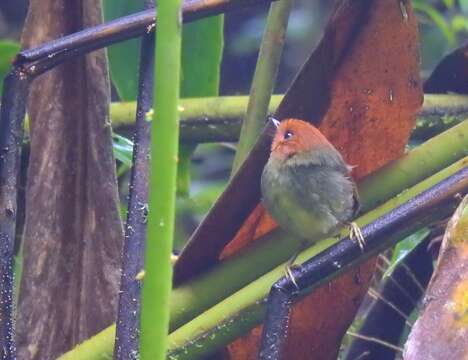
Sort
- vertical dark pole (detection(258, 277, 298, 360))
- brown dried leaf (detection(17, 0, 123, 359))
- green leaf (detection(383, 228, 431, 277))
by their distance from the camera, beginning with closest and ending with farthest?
vertical dark pole (detection(258, 277, 298, 360)) < brown dried leaf (detection(17, 0, 123, 359)) < green leaf (detection(383, 228, 431, 277))

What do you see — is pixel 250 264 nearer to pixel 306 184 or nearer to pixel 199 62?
pixel 306 184

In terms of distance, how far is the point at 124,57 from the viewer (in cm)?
154

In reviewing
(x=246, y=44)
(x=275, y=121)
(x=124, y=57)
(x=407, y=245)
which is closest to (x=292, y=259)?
(x=275, y=121)

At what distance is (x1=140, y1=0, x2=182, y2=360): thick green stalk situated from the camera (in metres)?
0.59

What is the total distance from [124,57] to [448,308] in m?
0.91

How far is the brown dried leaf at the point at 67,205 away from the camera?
106 cm

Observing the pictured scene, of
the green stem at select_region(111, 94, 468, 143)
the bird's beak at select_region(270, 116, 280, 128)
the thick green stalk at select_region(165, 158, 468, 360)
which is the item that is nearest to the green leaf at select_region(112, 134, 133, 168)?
the green stem at select_region(111, 94, 468, 143)

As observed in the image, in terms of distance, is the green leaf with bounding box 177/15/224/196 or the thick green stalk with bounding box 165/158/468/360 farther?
the green leaf with bounding box 177/15/224/196

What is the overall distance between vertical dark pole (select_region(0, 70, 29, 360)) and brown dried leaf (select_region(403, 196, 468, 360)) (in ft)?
1.12

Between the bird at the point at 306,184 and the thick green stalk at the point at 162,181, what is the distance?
0.44 metres

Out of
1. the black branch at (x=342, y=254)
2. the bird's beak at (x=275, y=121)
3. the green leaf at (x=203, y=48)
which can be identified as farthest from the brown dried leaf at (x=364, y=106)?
the green leaf at (x=203, y=48)

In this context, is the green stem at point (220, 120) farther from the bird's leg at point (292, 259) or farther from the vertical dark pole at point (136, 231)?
the vertical dark pole at point (136, 231)

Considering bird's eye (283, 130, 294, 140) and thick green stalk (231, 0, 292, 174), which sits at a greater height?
thick green stalk (231, 0, 292, 174)

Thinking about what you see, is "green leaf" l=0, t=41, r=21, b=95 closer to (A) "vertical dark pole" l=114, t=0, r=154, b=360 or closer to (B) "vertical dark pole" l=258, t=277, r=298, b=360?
(A) "vertical dark pole" l=114, t=0, r=154, b=360
